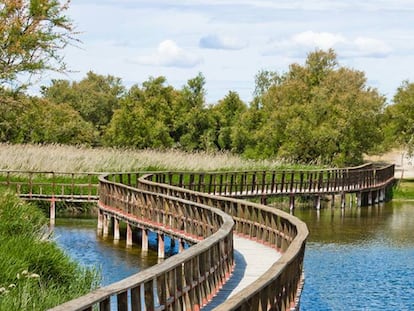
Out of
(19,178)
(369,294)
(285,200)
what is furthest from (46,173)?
(369,294)

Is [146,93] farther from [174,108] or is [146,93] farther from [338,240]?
[338,240]

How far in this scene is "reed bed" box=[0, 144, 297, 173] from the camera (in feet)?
137

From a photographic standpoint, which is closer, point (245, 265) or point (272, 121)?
point (245, 265)

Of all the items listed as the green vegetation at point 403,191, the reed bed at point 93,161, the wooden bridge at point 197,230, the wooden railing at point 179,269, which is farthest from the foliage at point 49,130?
the wooden railing at point 179,269

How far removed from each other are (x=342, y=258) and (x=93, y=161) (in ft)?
56.5

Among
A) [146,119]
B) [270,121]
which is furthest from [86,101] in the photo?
[270,121]

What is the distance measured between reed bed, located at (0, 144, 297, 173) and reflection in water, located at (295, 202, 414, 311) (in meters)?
5.76

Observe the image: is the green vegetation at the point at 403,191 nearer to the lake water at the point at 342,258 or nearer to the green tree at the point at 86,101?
the lake water at the point at 342,258

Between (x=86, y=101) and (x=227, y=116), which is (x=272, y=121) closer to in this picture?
(x=227, y=116)

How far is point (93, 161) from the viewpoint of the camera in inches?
1714

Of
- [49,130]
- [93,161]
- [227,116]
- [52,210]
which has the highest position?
[227,116]

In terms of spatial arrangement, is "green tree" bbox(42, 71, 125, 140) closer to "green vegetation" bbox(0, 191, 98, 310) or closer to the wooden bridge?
the wooden bridge

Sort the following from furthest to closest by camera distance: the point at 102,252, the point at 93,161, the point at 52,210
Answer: the point at 93,161, the point at 52,210, the point at 102,252

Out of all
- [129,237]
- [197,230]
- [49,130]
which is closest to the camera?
[197,230]
